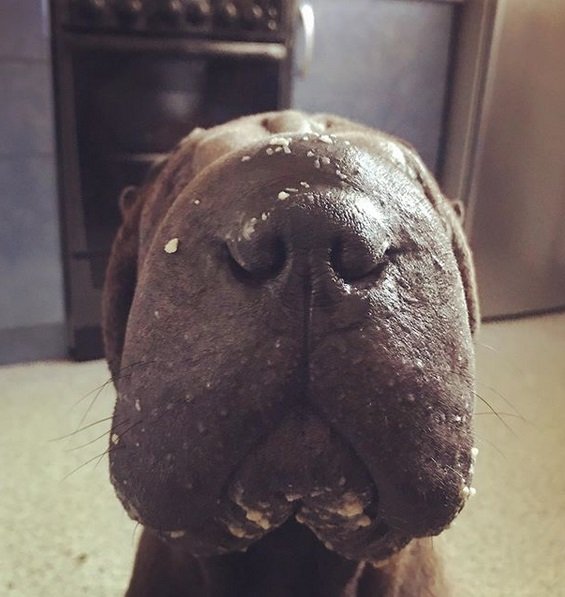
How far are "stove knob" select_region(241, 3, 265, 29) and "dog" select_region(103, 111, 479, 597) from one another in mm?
1853

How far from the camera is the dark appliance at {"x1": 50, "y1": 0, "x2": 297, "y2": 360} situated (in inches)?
92.0

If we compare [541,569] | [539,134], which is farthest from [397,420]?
[539,134]

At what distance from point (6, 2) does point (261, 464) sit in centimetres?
204

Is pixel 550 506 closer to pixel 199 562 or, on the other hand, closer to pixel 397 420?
→ pixel 199 562

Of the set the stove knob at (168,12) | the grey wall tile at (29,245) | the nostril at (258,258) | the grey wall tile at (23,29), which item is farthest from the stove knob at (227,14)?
the nostril at (258,258)

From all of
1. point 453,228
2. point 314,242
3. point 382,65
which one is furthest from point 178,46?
point 314,242

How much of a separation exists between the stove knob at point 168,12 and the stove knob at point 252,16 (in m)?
0.19

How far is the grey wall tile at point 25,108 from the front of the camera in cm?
234

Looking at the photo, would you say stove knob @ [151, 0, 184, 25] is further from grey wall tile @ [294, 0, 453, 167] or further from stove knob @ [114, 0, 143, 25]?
grey wall tile @ [294, 0, 453, 167]

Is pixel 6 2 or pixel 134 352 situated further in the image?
pixel 6 2

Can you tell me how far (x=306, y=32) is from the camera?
Answer: 245cm

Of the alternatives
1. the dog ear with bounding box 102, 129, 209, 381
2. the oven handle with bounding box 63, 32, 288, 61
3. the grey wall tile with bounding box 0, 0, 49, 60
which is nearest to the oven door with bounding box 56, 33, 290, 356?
the oven handle with bounding box 63, 32, 288, 61

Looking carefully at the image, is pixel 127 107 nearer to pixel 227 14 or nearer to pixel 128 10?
pixel 128 10

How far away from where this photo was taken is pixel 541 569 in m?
1.71
